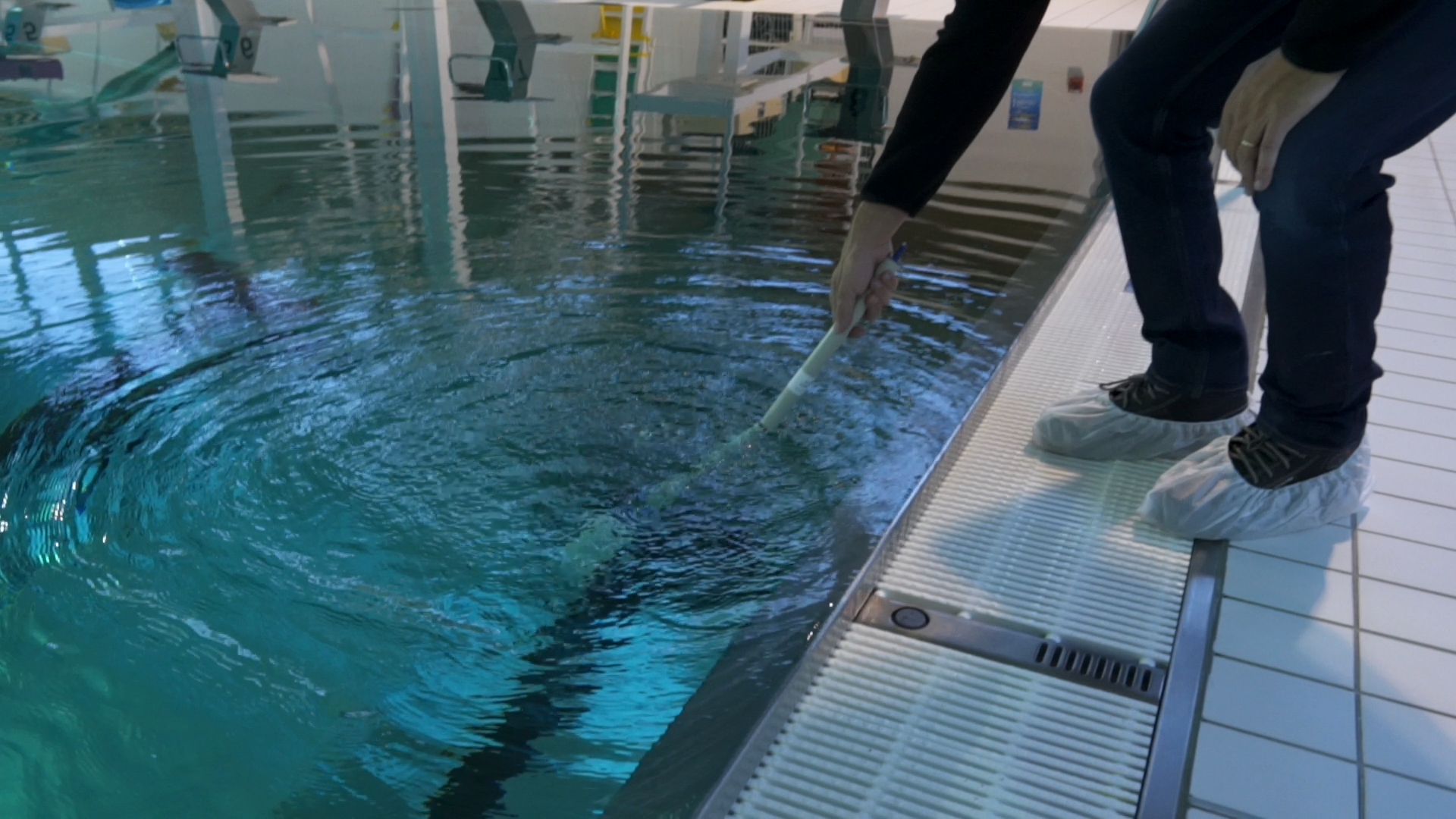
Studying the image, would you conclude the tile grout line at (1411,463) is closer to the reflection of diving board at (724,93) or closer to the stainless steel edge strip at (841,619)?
the stainless steel edge strip at (841,619)

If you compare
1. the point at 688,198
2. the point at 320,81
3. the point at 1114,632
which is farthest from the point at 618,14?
the point at 1114,632

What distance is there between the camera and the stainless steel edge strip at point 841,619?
113cm

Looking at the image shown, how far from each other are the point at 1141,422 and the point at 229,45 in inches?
276

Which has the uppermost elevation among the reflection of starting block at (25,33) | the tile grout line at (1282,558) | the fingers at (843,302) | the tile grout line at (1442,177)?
the fingers at (843,302)

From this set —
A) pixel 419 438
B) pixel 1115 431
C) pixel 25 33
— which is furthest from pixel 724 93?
pixel 25 33

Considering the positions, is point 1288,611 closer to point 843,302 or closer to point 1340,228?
point 1340,228

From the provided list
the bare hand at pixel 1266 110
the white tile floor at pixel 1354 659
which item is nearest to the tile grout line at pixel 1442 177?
the white tile floor at pixel 1354 659

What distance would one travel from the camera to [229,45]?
7.10m

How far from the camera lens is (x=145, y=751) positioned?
1.43 metres

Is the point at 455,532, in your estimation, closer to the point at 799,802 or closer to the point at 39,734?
the point at 39,734

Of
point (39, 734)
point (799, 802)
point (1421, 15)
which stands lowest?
point (39, 734)

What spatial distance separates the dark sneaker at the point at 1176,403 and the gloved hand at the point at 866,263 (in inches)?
21.3

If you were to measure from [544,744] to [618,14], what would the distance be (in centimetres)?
831

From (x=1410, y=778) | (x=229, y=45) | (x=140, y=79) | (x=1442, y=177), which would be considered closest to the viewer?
(x=1410, y=778)
